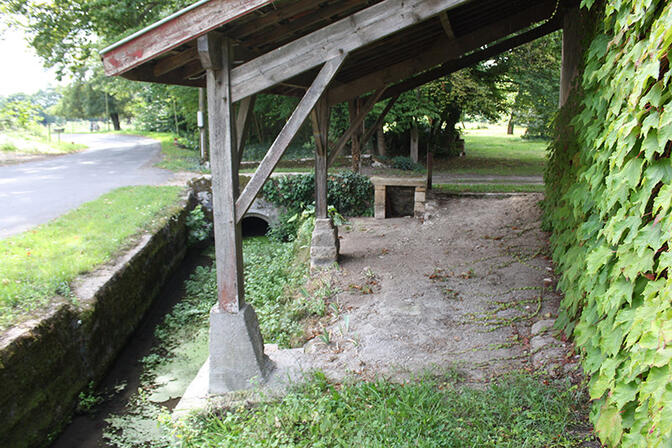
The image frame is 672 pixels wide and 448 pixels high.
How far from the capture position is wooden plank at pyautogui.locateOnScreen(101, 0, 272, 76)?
353 cm

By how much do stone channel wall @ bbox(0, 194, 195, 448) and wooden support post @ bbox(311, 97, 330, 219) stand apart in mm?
3281

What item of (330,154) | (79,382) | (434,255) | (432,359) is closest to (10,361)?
(79,382)

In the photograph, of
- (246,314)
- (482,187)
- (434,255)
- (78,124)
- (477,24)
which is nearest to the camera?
(246,314)

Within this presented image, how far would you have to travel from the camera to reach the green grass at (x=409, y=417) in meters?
3.37

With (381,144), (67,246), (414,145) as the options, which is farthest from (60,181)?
(414,145)

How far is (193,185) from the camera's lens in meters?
13.8

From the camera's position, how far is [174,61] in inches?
168

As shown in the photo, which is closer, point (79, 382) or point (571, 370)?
point (571, 370)

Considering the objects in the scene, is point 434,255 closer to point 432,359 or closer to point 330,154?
point 330,154

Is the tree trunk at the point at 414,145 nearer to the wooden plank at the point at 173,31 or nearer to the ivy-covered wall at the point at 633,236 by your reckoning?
the ivy-covered wall at the point at 633,236

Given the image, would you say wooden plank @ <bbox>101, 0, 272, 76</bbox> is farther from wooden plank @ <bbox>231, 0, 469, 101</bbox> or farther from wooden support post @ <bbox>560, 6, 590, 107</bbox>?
wooden support post @ <bbox>560, 6, 590, 107</bbox>

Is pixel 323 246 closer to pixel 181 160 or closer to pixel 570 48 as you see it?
pixel 570 48

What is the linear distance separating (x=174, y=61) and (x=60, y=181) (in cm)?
1219

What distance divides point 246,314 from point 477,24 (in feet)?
18.2
